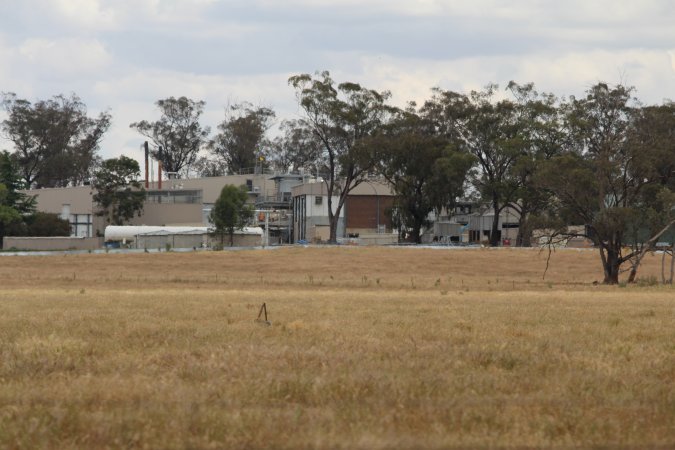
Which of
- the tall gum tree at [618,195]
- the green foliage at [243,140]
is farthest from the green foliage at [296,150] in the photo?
the tall gum tree at [618,195]

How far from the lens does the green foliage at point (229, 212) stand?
285 ft

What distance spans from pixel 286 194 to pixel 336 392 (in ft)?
361

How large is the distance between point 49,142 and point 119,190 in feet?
117

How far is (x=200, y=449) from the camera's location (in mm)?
7383

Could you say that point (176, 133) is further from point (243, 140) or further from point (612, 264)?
point (612, 264)

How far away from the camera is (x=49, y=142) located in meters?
132

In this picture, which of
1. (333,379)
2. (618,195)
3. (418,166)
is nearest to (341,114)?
(418,166)

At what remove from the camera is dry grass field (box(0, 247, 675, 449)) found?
25.7 ft

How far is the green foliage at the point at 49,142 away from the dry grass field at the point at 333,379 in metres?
117

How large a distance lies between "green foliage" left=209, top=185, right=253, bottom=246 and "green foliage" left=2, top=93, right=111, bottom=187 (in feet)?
160

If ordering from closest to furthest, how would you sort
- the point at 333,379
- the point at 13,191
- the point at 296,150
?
the point at 333,379
the point at 13,191
the point at 296,150

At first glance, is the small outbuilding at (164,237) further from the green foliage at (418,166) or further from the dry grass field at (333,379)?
the dry grass field at (333,379)

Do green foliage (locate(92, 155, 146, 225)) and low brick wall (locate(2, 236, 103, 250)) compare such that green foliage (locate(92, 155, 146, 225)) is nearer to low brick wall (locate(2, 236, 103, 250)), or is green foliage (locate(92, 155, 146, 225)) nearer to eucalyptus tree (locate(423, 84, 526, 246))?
low brick wall (locate(2, 236, 103, 250))

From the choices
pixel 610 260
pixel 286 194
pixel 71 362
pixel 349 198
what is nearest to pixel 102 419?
pixel 71 362
